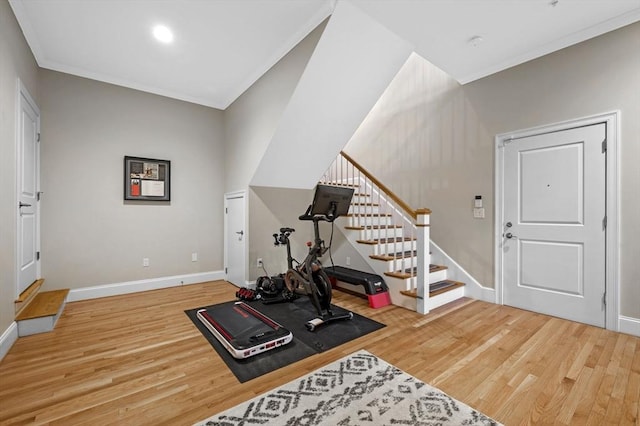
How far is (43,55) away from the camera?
3.46 meters

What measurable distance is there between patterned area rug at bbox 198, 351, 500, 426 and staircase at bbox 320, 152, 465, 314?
1.46 m

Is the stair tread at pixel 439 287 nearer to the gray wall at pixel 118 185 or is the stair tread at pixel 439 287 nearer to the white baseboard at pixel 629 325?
the white baseboard at pixel 629 325

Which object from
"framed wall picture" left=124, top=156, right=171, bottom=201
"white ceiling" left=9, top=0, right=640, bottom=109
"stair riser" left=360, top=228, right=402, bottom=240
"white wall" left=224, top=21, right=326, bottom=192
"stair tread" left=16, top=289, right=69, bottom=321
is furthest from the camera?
"framed wall picture" left=124, top=156, right=171, bottom=201

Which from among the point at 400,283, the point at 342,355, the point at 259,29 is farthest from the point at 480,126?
the point at 342,355

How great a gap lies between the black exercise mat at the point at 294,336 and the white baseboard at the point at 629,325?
228 centimetres

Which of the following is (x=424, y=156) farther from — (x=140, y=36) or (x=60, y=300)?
Answer: (x=60, y=300)

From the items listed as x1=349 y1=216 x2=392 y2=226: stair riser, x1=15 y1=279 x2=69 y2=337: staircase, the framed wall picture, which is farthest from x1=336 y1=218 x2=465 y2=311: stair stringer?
x1=15 y1=279 x2=69 y2=337: staircase

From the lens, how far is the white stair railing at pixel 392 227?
327 centimetres

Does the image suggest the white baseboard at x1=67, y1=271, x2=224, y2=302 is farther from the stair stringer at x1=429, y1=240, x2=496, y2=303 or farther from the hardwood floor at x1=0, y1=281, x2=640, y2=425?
the stair stringer at x1=429, y1=240, x2=496, y2=303

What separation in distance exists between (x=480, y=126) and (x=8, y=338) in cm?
546

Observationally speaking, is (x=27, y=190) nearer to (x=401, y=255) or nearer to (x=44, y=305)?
(x=44, y=305)

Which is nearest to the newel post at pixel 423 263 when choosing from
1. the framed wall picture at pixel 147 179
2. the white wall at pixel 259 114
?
the white wall at pixel 259 114

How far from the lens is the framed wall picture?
4.19 metres

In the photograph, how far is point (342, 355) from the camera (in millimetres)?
2297
